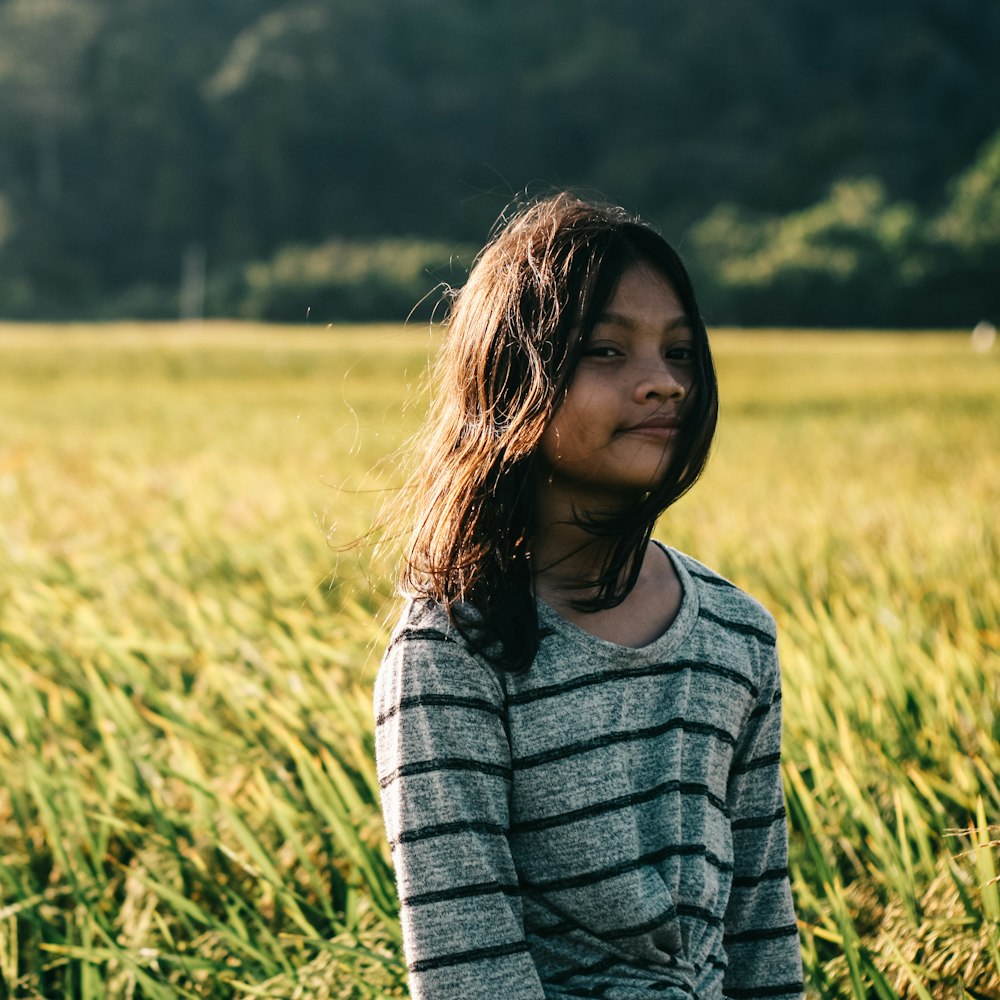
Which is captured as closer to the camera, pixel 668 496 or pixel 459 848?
pixel 459 848

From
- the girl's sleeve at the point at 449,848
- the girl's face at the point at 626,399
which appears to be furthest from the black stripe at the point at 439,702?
the girl's face at the point at 626,399

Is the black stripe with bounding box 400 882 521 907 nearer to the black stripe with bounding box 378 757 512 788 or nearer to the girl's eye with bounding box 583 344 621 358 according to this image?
the black stripe with bounding box 378 757 512 788

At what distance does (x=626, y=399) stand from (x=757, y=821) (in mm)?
418

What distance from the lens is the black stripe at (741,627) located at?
3.41 feet

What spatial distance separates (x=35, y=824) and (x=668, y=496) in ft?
4.04

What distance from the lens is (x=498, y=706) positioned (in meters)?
0.92

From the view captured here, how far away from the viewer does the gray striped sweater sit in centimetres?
89

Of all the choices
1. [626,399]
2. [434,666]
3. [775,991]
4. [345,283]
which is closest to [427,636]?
[434,666]

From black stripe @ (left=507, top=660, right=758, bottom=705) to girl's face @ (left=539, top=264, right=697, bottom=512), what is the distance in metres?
0.15

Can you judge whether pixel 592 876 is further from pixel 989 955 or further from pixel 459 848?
pixel 989 955

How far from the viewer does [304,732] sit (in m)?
1.79

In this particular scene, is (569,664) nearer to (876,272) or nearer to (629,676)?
(629,676)

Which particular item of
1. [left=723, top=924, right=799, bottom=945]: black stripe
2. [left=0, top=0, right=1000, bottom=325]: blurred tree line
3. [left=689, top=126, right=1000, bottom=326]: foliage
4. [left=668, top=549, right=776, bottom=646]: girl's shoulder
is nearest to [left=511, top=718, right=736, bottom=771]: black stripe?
[left=668, top=549, right=776, bottom=646]: girl's shoulder

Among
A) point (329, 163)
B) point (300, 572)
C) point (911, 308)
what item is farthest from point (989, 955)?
point (329, 163)
